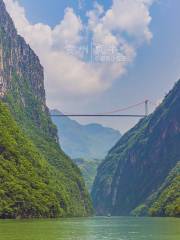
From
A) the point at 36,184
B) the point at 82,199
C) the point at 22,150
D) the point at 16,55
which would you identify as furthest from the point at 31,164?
the point at 16,55

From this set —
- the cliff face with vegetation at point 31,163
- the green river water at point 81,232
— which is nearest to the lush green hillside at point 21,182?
the cliff face with vegetation at point 31,163

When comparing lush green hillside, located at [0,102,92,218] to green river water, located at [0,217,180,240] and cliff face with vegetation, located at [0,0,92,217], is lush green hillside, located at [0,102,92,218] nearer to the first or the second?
cliff face with vegetation, located at [0,0,92,217]

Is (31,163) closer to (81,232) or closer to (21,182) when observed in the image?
(21,182)

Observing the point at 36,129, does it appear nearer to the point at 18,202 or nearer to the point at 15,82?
the point at 15,82

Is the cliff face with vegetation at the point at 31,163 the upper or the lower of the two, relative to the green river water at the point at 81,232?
upper

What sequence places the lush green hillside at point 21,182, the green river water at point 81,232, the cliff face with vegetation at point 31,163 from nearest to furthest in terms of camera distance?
the green river water at point 81,232 < the lush green hillside at point 21,182 < the cliff face with vegetation at point 31,163

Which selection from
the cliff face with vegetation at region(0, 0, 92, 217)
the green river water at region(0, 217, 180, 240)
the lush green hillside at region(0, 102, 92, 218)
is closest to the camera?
the green river water at region(0, 217, 180, 240)

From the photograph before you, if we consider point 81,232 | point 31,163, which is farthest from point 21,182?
point 81,232

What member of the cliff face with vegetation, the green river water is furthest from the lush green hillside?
the green river water

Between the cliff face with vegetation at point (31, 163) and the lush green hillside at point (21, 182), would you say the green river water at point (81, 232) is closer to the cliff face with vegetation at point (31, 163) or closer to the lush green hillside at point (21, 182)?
the lush green hillside at point (21, 182)
